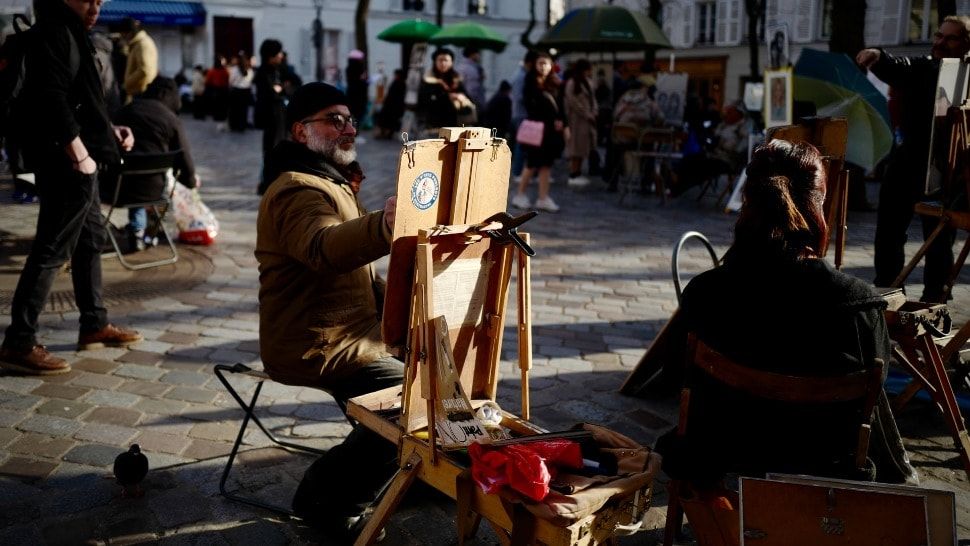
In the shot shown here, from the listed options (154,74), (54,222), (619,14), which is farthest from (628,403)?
(619,14)

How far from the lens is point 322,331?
291 cm

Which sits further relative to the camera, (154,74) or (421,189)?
(154,74)

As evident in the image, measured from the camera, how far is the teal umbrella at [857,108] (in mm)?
7801

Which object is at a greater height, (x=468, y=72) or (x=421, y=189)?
(x=468, y=72)

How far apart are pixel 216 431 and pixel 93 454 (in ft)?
1.67

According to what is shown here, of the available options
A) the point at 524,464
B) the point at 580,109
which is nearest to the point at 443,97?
the point at 580,109

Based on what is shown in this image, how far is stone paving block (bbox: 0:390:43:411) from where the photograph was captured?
392 cm

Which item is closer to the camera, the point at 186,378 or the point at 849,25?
the point at 186,378

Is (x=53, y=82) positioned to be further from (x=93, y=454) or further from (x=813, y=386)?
(x=813, y=386)

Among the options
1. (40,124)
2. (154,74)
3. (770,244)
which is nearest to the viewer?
(770,244)

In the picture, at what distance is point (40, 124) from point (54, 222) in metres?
0.49

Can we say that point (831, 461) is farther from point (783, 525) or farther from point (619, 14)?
point (619, 14)

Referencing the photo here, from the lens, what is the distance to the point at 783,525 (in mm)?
2135

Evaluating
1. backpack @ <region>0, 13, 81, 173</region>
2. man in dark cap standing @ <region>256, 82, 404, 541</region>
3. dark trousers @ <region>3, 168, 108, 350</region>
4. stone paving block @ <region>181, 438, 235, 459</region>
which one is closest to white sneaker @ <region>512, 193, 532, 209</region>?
backpack @ <region>0, 13, 81, 173</region>
